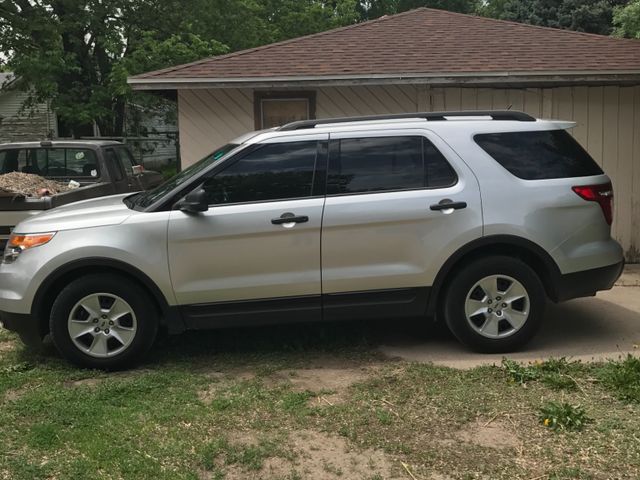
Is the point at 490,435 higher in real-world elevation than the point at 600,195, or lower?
lower

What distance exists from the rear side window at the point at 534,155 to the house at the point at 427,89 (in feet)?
11.0

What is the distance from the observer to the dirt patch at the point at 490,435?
3.88 m

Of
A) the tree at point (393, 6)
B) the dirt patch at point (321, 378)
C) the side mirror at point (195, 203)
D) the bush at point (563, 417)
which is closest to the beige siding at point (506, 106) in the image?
the side mirror at point (195, 203)

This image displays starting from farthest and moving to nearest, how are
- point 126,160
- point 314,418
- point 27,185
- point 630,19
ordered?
1. point 630,19
2. point 126,160
3. point 27,185
4. point 314,418

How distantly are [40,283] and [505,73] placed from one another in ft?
20.2

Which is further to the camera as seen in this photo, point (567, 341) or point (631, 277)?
point (631, 277)

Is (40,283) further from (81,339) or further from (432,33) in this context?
(432,33)

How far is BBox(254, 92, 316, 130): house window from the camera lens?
9250mm

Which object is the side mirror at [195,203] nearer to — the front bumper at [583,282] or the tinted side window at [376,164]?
the tinted side window at [376,164]

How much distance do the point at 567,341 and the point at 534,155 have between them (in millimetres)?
1611

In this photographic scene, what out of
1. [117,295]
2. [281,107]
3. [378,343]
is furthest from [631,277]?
[117,295]

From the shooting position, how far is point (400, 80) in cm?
859

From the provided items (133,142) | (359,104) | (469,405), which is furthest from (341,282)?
(133,142)

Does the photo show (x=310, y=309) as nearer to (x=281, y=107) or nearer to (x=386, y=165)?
(x=386, y=165)
